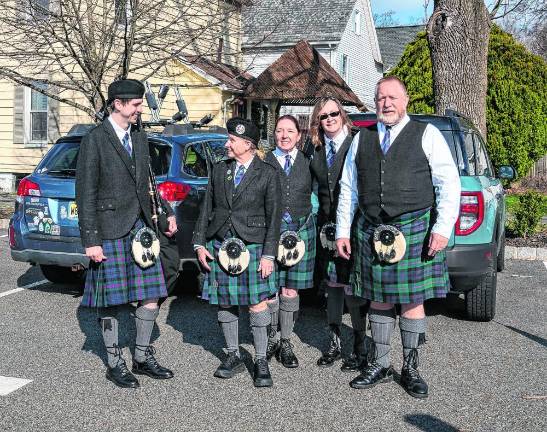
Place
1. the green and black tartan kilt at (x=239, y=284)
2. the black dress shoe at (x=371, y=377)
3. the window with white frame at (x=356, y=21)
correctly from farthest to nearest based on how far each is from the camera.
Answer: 1. the window with white frame at (x=356, y=21)
2. the green and black tartan kilt at (x=239, y=284)
3. the black dress shoe at (x=371, y=377)

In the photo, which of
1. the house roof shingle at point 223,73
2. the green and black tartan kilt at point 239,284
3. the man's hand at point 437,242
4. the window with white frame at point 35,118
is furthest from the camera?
the house roof shingle at point 223,73

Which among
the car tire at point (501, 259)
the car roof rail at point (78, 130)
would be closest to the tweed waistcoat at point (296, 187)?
the car roof rail at point (78, 130)

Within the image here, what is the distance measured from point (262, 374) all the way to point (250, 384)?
11cm

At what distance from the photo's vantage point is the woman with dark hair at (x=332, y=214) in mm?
4961

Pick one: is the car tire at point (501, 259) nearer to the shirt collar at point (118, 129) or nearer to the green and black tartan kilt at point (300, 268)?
the green and black tartan kilt at point (300, 268)

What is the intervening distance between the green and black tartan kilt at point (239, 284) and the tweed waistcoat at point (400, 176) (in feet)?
2.78

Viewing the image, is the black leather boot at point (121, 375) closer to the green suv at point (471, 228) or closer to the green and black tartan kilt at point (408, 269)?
the green and black tartan kilt at point (408, 269)

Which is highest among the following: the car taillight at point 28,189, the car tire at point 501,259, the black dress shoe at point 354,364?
the car taillight at point 28,189

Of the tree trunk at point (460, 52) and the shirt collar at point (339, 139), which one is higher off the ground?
the tree trunk at point (460, 52)

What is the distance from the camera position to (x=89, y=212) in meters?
4.42

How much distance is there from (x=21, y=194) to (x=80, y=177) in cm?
280

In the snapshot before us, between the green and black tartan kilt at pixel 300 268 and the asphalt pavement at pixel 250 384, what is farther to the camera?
the green and black tartan kilt at pixel 300 268

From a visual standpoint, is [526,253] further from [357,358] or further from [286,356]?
[286,356]

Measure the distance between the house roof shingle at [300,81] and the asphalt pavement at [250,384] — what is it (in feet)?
51.7
